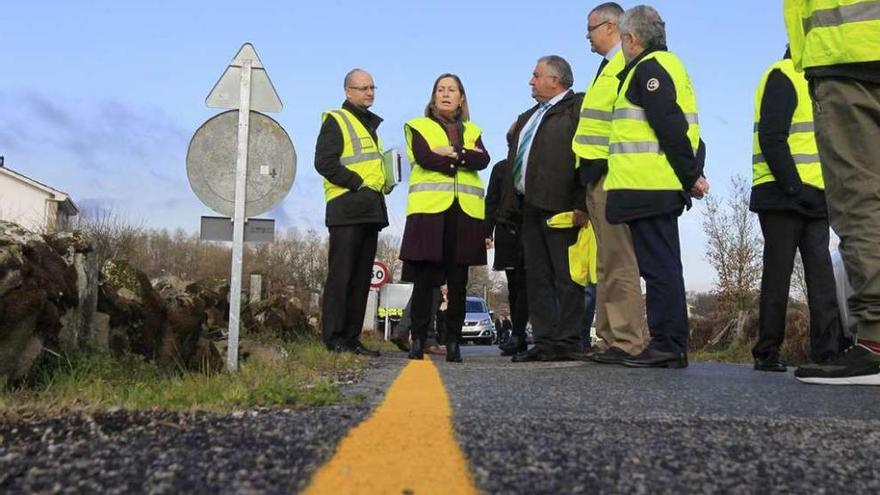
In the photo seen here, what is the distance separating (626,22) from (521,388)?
298 cm

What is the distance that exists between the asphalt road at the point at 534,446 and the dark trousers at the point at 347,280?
3533 mm

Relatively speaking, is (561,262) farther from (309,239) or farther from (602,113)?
(309,239)

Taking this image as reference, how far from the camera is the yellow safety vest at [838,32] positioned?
366 centimetres

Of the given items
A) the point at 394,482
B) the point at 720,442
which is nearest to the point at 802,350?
the point at 720,442

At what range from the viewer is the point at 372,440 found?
221cm

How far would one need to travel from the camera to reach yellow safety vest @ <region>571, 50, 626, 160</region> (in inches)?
226

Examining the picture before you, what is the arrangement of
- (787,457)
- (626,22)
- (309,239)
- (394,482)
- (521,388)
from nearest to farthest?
(394,482) → (787,457) → (521,388) → (626,22) → (309,239)

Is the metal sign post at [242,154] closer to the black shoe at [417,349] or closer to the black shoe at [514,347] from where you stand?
the black shoe at [417,349]

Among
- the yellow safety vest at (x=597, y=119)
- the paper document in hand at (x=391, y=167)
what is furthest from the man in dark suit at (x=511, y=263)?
the yellow safety vest at (x=597, y=119)

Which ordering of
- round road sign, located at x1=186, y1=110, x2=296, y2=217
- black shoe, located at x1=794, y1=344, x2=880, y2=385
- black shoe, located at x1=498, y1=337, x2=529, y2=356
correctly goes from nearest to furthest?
black shoe, located at x1=794, y1=344, x2=880, y2=385, round road sign, located at x1=186, y1=110, x2=296, y2=217, black shoe, located at x1=498, y1=337, x2=529, y2=356

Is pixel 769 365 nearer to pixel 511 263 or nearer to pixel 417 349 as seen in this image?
pixel 417 349

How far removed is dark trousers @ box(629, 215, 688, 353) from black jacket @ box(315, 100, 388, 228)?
2.37m

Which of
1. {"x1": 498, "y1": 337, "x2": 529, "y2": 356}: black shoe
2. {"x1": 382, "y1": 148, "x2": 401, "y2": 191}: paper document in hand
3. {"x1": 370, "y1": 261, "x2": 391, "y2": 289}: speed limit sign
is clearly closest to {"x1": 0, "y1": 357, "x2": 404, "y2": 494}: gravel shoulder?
{"x1": 382, "y1": 148, "x2": 401, "y2": 191}: paper document in hand

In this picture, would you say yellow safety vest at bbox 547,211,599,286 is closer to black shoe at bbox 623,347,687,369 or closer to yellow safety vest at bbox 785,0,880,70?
black shoe at bbox 623,347,687,369
